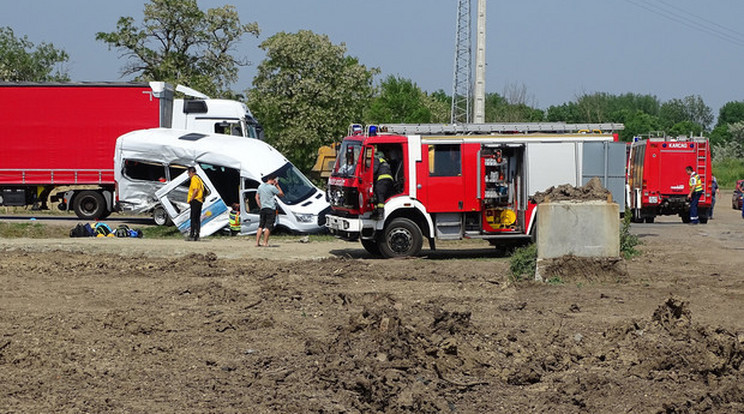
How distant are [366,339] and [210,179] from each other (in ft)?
50.1

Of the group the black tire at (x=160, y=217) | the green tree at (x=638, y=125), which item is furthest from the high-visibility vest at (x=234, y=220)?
the green tree at (x=638, y=125)

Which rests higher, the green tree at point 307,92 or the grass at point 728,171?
the green tree at point 307,92

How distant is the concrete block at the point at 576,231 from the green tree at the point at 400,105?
48200 mm

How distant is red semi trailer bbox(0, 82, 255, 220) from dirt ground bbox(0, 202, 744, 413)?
1204 cm

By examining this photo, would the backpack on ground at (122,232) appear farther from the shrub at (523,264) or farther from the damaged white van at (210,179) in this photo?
the shrub at (523,264)

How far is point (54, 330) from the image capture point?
10812 mm

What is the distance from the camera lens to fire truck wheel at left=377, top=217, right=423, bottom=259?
63.7 ft

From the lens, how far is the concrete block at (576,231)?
15.5 m

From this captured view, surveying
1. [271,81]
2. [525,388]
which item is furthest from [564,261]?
[271,81]

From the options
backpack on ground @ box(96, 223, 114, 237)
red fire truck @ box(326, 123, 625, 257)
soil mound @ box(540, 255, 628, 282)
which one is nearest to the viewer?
soil mound @ box(540, 255, 628, 282)

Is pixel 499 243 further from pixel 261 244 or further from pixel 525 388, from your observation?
pixel 525 388

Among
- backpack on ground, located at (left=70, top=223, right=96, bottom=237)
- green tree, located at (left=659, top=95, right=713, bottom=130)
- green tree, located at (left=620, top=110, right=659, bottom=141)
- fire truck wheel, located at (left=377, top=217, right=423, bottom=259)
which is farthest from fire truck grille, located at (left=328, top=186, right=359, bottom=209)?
green tree, located at (left=659, top=95, right=713, bottom=130)

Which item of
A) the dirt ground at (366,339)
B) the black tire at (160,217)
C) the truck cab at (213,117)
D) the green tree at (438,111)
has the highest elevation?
the green tree at (438,111)

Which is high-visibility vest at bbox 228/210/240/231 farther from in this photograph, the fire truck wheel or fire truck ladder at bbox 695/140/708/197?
fire truck ladder at bbox 695/140/708/197
